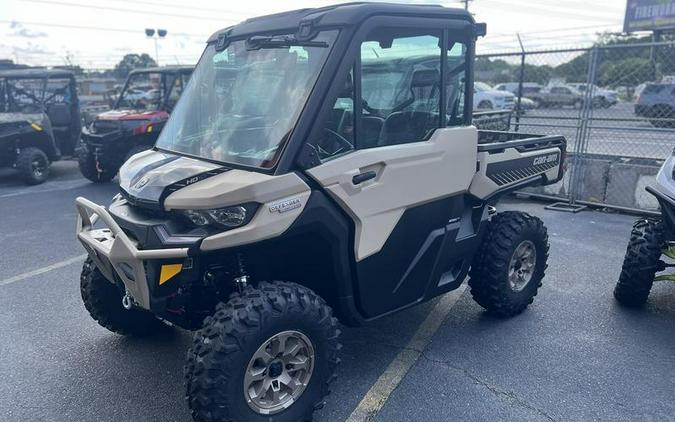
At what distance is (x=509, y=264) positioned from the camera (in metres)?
4.20

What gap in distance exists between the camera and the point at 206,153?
10.3 ft

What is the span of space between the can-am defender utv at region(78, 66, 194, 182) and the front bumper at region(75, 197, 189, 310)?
6535 millimetres

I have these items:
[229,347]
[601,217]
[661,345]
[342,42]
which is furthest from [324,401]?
[601,217]

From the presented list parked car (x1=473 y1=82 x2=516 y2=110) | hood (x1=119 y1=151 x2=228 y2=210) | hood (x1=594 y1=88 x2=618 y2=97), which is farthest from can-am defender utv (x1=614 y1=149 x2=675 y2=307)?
parked car (x1=473 y1=82 x2=516 y2=110)

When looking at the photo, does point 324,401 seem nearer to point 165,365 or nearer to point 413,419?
point 413,419

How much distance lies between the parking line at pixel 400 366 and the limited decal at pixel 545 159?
136 centimetres

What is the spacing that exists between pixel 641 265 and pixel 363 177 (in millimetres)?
2719

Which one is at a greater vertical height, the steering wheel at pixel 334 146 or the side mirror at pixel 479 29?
the side mirror at pixel 479 29

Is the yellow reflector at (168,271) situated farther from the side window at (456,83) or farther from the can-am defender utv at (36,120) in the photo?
the can-am defender utv at (36,120)

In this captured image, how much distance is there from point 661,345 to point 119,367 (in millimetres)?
3850

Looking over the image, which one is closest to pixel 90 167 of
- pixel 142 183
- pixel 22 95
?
pixel 22 95

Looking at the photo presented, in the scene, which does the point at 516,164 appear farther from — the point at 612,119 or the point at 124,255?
the point at 612,119

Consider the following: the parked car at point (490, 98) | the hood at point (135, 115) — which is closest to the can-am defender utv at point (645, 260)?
the hood at point (135, 115)

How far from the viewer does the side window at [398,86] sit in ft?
10.0
